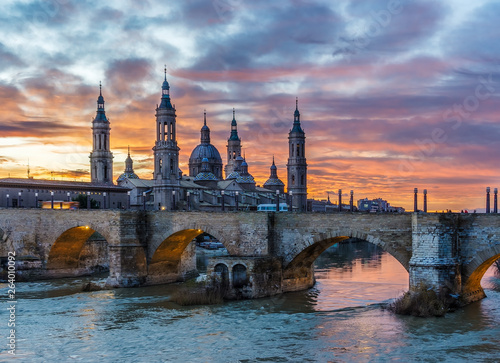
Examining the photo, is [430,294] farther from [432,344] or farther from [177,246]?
[177,246]

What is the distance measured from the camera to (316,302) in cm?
3669

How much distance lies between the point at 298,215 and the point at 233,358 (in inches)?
593

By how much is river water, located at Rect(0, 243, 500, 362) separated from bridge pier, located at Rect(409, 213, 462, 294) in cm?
175

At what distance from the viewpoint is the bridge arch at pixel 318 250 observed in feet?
112

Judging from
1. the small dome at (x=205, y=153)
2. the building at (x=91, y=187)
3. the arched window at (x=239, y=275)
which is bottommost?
the arched window at (x=239, y=275)

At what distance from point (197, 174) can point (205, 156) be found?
5.81m

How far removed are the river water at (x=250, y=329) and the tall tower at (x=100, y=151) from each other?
203 ft

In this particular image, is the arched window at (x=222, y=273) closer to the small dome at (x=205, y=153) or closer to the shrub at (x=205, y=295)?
the shrub at (x=205, y=295)

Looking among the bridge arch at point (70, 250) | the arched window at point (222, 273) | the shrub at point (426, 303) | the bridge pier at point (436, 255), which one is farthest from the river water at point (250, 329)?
the bridge arch at point (70, 250)

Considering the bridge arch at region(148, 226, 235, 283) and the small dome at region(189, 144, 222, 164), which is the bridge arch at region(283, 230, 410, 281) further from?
the small dome at region(189, 144, 222, 164)

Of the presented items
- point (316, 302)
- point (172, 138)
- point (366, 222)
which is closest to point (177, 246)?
point (316, 302)

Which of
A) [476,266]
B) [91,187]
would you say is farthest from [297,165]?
[476,266]

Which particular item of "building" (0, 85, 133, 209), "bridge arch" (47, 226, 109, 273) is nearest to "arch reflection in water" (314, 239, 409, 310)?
"bridge arch" (47, 226, 109, 273)

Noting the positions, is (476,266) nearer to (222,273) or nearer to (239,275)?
(239,275)
